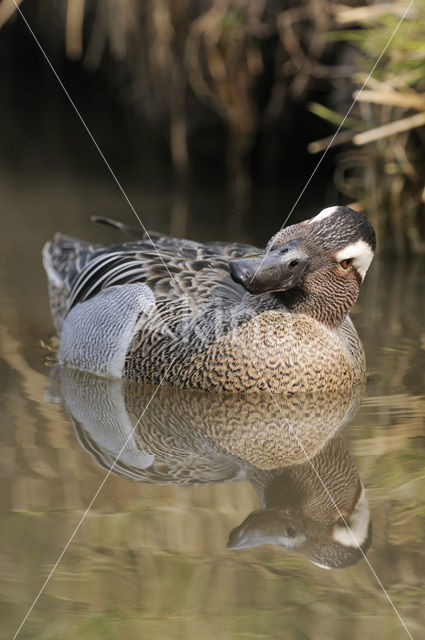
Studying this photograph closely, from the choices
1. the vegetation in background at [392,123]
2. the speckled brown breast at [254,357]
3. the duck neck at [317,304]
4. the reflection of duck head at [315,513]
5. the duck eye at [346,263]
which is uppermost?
the vegetation in background at [392,123]

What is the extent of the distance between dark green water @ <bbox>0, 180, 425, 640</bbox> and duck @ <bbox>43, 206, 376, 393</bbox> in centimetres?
17

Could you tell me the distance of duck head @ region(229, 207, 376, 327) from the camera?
4.72 meters

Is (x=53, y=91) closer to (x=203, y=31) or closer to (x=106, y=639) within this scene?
(x=203, y=31)

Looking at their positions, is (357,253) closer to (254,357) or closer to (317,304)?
(317,304)

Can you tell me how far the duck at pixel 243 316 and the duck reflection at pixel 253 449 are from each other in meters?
0.11

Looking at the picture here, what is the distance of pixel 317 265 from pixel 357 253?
0.65ft

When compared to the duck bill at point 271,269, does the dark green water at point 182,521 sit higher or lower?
lower

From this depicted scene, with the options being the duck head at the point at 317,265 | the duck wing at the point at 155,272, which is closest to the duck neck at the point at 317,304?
the duck head at the point at 317,265

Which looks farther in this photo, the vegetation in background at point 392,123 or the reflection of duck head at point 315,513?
the vegetation in background at point 392,123

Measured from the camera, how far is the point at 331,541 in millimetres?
3533

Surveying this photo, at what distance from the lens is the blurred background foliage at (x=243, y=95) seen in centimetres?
753

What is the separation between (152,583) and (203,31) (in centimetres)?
711

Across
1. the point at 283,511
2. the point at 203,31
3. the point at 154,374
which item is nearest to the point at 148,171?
the point at 203,31

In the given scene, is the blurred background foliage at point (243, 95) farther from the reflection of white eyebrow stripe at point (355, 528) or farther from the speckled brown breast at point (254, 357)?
the reflection of white eyebrow stripe at point (355, 528)
